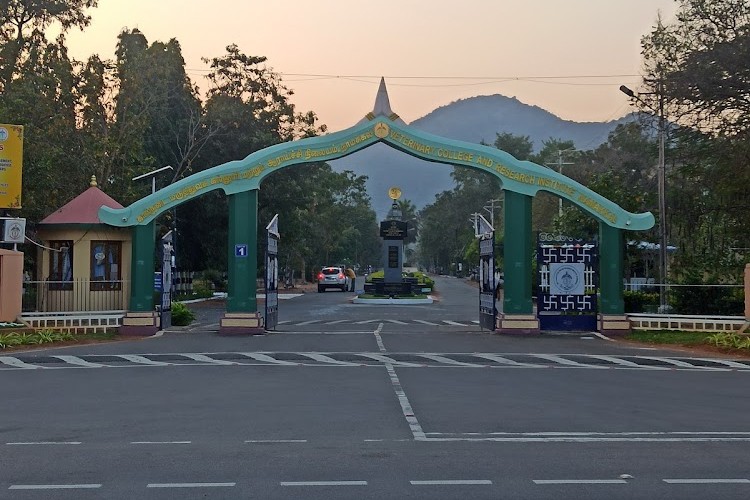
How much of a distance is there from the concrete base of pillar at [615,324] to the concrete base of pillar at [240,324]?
369 inches

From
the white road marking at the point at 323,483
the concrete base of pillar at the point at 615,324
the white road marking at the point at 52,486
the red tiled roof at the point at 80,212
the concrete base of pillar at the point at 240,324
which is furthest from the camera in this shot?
the red tiled roof at the point at 80,212

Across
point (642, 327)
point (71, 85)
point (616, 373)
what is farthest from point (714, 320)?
point (71, 85)

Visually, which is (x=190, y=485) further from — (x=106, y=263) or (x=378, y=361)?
(x=106, y=263)

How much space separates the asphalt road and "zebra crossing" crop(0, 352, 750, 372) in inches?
2.5

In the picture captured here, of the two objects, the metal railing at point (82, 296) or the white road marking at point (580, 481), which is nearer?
the white road marking at point (580, 481)

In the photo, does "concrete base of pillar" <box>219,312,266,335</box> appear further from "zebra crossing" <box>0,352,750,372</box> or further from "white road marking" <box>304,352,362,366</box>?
"white road marking" <box>304,352,362,366</box>

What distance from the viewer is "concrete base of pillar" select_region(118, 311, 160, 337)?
78.0 ft

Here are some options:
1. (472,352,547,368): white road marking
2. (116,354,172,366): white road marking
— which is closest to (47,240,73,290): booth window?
(116,354,172,366): white road marking

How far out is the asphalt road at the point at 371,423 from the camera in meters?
7.46

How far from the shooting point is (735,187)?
27.5 m

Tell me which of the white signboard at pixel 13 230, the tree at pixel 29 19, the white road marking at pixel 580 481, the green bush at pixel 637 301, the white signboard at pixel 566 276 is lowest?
the white road marking at pixel 580 481

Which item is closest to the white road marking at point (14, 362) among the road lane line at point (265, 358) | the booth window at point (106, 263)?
the road lane line at point (265, 358)

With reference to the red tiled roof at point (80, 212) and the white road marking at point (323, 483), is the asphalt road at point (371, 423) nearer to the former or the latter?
the white road marking at point (323, 483)

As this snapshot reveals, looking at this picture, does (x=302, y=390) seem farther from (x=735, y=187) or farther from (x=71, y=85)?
(x=71, y=85)
